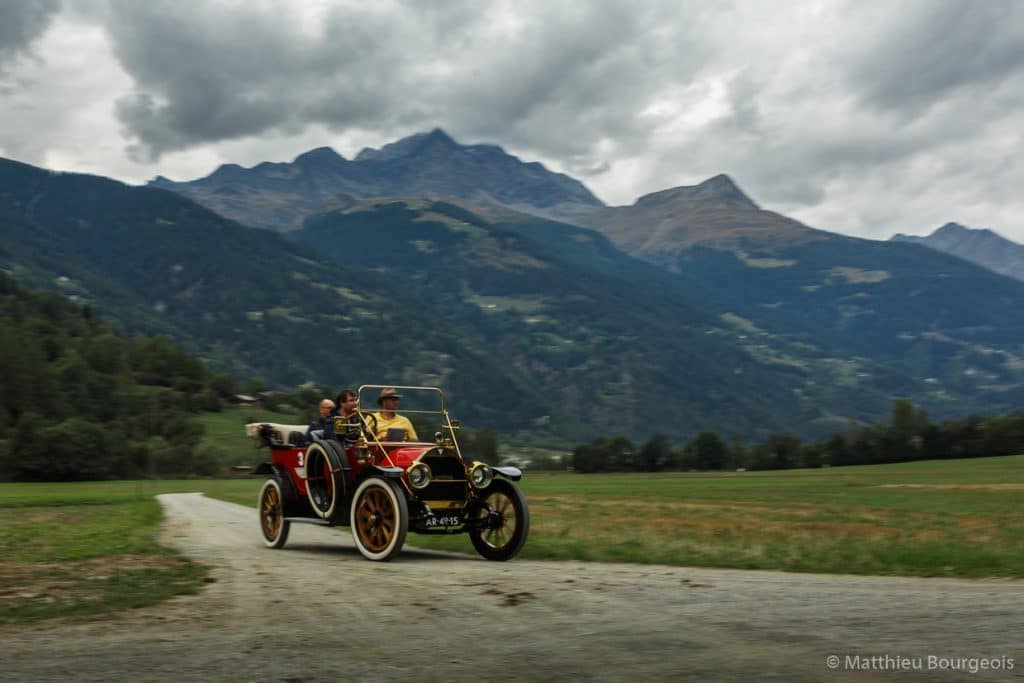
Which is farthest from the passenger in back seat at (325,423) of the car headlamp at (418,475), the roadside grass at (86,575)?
the roadside grass at (86,575)

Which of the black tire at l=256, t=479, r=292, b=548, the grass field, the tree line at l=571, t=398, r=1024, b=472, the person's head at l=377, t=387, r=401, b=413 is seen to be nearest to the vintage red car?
the person's head at l=377, t=387, r=401, b=413

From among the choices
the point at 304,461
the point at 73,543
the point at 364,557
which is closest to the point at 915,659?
the point at 364,557

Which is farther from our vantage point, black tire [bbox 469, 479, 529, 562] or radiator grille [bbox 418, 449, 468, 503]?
radiator grille [bbox 418, 449, 468, 503]

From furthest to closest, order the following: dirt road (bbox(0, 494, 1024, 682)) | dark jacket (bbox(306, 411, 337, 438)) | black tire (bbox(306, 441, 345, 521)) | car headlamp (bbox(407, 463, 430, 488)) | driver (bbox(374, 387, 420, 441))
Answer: dark jacket (bbox(306, 411, 337, 438)) → driver (bbox(374, 387, 420, 441)) → black tire (bbox(306, 441, 345, 521)) → car headlamp (bbox(407, 463, 430, 488)) → dirt road (bbox(0, 494, 1024, 682))

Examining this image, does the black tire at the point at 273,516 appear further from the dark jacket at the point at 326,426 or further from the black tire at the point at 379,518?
the black tire at the point at 379,518

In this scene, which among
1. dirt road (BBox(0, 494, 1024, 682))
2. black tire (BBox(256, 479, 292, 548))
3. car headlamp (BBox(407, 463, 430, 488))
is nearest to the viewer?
dirt road (BBox(0, 494, 1024, 682))

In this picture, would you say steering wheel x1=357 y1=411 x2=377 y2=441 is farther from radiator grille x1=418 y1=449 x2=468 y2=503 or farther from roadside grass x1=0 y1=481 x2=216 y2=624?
roadside grass x1=0 y1=481 x2=216 y2=624

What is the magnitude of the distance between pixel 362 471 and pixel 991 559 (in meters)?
8.45

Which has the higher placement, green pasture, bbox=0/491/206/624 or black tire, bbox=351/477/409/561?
black tire, bbox=351/477/409/561

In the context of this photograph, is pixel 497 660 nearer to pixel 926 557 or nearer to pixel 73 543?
pixel 926 557

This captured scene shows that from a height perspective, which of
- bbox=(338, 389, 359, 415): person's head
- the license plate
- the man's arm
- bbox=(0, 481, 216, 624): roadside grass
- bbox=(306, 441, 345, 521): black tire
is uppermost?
bbox=(338, 389, 359, 415): person's head

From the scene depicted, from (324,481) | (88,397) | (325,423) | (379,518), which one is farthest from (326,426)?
(88,397)

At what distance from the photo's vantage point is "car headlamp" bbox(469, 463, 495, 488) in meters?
12.9

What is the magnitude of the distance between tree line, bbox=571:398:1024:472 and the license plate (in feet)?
337
